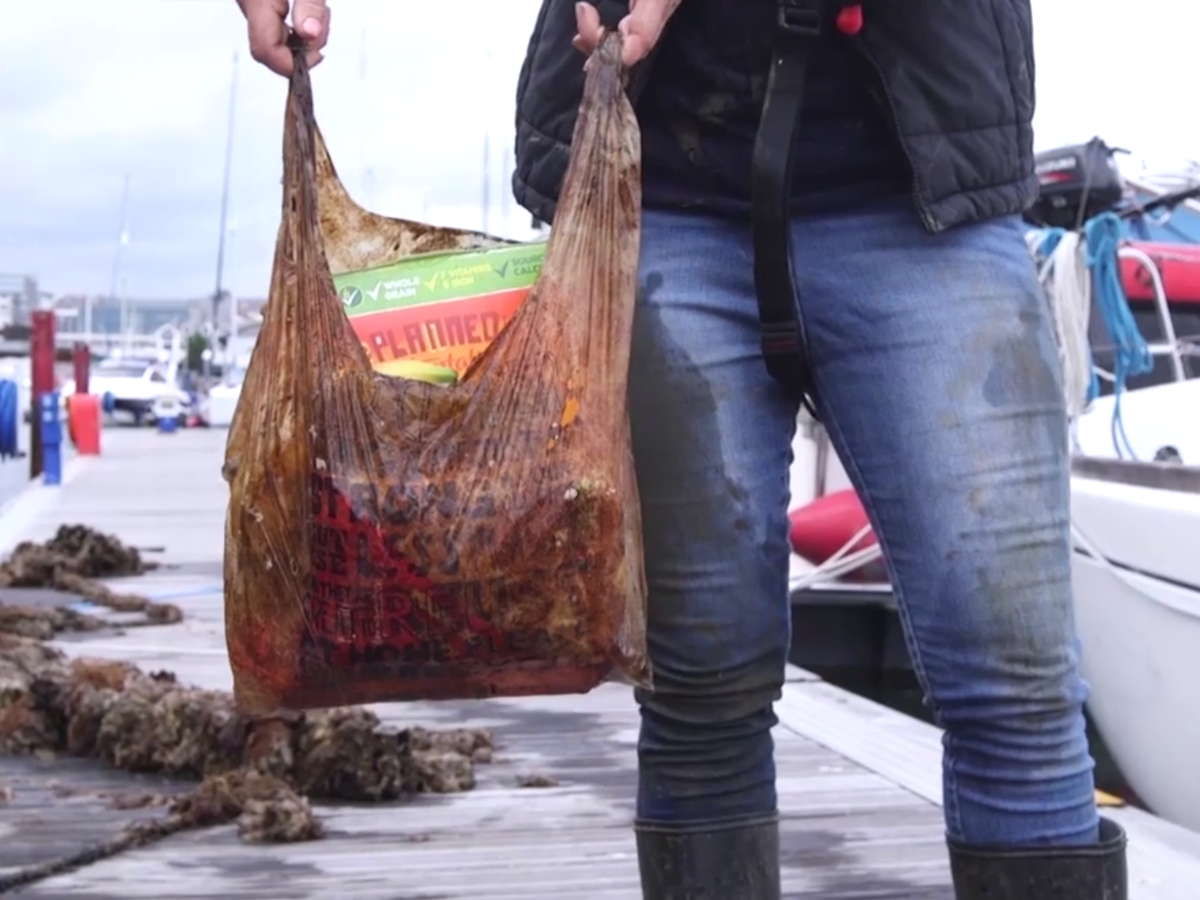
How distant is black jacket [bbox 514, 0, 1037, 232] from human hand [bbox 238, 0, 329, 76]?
293mm

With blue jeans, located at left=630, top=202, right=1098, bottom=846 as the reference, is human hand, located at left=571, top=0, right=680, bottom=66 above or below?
above

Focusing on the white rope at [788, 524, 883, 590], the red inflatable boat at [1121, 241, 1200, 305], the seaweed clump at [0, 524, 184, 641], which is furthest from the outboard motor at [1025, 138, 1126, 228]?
the seaweed clump at [0, 524, 184, 641]

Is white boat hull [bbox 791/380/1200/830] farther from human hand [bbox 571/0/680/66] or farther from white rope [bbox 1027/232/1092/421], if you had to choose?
human hand [bbox 571/0/680/66]

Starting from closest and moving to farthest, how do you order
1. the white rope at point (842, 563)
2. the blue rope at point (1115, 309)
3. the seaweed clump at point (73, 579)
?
1. the blue rope at point (1115, 309)
2. the seaweed clump at point (73, 579)
3. the white rope at point (842, 563)

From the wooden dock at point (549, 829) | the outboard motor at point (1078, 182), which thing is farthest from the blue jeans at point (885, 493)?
the outboard motor at point (1078, 182)

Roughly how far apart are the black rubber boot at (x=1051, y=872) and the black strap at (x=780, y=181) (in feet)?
1.67

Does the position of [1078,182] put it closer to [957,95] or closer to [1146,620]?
[1146,620]

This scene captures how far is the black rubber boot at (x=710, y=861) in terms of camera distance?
5.75 ft

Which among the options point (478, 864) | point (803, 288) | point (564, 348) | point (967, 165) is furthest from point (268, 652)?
point (478, 864)

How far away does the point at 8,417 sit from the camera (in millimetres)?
19344

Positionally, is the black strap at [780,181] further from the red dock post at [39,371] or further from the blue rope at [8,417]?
the blue rope at [8,417]

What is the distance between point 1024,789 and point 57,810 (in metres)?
2.38

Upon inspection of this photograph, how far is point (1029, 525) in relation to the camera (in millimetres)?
1630

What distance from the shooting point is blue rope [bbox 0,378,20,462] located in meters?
19.2
